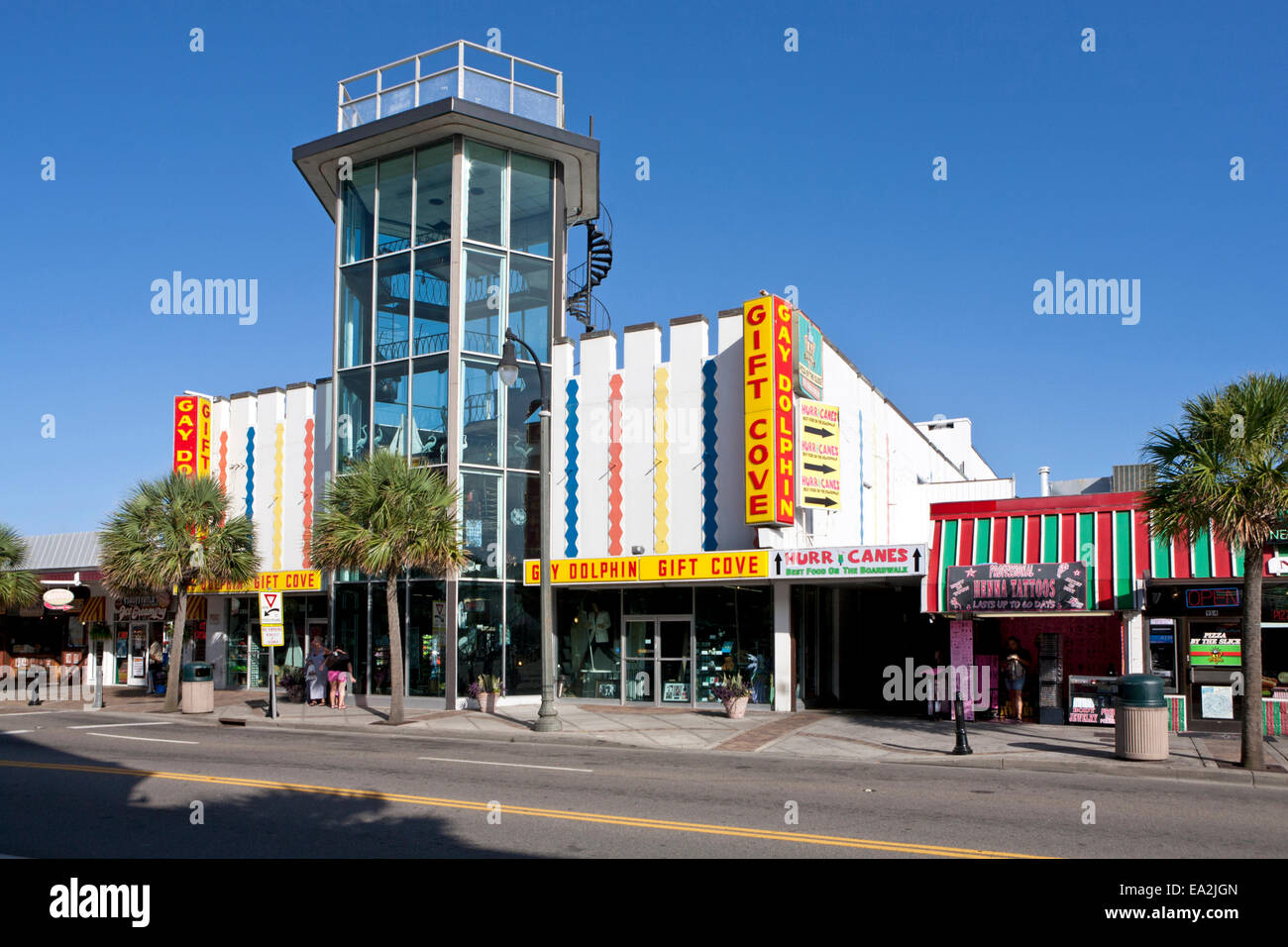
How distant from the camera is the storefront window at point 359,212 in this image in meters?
29.5

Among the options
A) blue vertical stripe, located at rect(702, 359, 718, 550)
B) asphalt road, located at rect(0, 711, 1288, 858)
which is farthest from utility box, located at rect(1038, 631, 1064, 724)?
blue vertical stripe, located at rect(702, 359, 718, 550)

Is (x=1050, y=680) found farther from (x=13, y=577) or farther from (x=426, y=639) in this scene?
(x=13, y=577)

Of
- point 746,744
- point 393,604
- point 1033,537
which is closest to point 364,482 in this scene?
point 393,604

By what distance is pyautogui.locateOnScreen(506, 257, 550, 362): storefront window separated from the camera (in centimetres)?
2864

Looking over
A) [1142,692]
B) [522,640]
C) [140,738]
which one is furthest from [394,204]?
[1142,692]

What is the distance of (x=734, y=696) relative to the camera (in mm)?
23203

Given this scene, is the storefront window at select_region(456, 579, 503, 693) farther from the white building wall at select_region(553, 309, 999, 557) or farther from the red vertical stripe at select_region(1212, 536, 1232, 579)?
the red vertical stripe at select_region(1212, 536, 1232, 579)

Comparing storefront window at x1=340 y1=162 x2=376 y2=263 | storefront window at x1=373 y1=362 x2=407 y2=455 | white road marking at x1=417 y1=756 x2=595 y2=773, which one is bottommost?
white road marking at x1=417 y1=756 x2=595 y2=773

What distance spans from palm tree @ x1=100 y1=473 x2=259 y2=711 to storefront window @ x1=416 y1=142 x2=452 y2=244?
30.5 feet

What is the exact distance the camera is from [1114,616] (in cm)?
2233

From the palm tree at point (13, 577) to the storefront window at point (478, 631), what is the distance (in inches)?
705

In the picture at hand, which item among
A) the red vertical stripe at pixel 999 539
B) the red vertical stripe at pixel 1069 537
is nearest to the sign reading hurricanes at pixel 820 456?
the red vertical stripe at pixel 999 539
